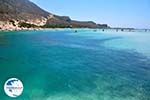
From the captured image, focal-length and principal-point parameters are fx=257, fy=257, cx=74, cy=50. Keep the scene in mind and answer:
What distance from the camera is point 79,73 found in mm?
17969

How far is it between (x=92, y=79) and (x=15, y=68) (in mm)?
5737

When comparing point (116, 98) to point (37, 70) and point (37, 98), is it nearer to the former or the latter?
point (37, 98)

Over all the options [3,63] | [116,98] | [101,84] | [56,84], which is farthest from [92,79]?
[3,63]

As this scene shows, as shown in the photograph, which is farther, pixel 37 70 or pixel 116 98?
pixel 37 70

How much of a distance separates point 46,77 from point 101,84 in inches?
Result: 142

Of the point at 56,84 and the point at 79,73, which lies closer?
the point at 56,84

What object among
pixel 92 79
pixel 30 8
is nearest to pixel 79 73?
pixel 92 79

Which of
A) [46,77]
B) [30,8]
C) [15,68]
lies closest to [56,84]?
[46,77]

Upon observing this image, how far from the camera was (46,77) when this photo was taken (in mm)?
16281

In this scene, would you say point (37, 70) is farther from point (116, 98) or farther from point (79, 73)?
point (116, 98)

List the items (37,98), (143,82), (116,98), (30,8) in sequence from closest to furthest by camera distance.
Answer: (37,98) → (116,98) → (143,82) → (30,8)

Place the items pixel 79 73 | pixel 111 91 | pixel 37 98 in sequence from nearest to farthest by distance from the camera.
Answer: pixel 37 98 → pixel 111 91 → pixel 79 73

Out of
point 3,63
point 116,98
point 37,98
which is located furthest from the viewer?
point 3,63

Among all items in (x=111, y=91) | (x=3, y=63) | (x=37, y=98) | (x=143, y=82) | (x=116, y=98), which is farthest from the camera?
(x=3, y=63)
